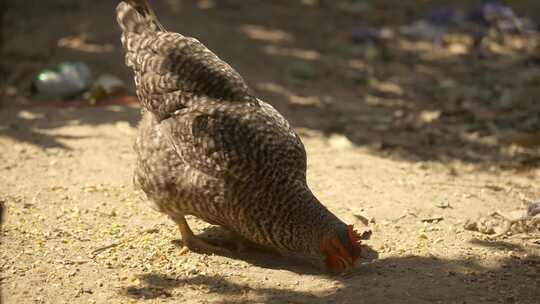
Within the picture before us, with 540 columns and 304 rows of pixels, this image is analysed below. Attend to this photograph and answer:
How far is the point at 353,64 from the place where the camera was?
9.52m

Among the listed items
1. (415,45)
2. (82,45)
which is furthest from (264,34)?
(82,45)

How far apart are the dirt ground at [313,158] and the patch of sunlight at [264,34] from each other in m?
0.05

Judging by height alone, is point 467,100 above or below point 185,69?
below

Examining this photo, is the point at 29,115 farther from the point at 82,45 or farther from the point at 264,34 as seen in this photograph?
the point at 264,34

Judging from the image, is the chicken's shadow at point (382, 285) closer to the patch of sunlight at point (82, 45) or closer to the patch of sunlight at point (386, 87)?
the patch of sunlight at point (386, 87)

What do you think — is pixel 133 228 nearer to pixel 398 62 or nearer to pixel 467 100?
pixel 467 100

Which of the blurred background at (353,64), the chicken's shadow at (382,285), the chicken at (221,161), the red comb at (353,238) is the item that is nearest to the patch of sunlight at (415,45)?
the blurred background at (353,64)

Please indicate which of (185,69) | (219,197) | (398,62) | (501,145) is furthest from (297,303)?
(398,62)

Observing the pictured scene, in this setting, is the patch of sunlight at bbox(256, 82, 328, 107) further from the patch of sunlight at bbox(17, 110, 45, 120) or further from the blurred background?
the patch of sunlight at bbox(17, 110, 45, 120)

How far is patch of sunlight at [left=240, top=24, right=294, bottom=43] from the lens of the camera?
10080 mm

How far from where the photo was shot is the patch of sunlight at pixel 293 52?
9.60m

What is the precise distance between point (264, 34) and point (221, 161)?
20.3ft

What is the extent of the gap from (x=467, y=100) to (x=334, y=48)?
244 cm

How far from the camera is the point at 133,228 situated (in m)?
5.06
